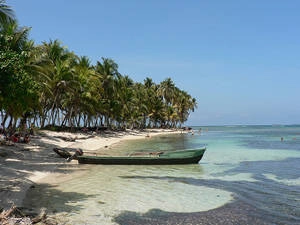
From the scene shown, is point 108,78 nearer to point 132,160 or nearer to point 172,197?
point 132,160

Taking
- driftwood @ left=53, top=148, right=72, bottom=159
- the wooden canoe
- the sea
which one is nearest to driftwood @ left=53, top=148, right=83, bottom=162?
driftwood @ left=53, top=148, right=72, bottom=159

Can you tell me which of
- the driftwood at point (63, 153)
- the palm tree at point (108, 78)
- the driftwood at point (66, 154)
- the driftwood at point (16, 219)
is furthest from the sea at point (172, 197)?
the palm tree at point (108, 78)

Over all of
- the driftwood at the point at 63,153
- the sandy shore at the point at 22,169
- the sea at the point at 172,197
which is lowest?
the sea at the point at 172,197

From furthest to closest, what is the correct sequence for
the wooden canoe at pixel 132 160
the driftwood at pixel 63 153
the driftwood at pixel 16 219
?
1. the driftwood at pixel 63 153
2. the wooden canoe at pixel 132 160
3. the driftwood at pixel 16 219

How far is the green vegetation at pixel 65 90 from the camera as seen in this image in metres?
11.3

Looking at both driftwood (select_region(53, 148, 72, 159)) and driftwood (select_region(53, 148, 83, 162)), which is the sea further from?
driftwood (select_region(53, 148, 72, 159))

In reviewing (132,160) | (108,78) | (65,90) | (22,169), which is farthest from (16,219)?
(108,78)

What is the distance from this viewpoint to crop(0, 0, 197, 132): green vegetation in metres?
11.3

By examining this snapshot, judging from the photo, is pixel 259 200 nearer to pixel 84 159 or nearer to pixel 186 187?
pixel 186 187

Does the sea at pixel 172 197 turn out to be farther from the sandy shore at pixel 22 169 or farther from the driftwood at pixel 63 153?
the driftwood at pixel 63 153

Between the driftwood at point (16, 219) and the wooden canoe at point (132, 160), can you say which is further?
the wooden canoe at point (132, 160)

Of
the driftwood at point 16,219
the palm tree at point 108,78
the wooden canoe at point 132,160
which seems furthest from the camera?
the palm tree at point 108,78

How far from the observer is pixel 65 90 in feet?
116

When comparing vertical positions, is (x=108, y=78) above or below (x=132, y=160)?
above
